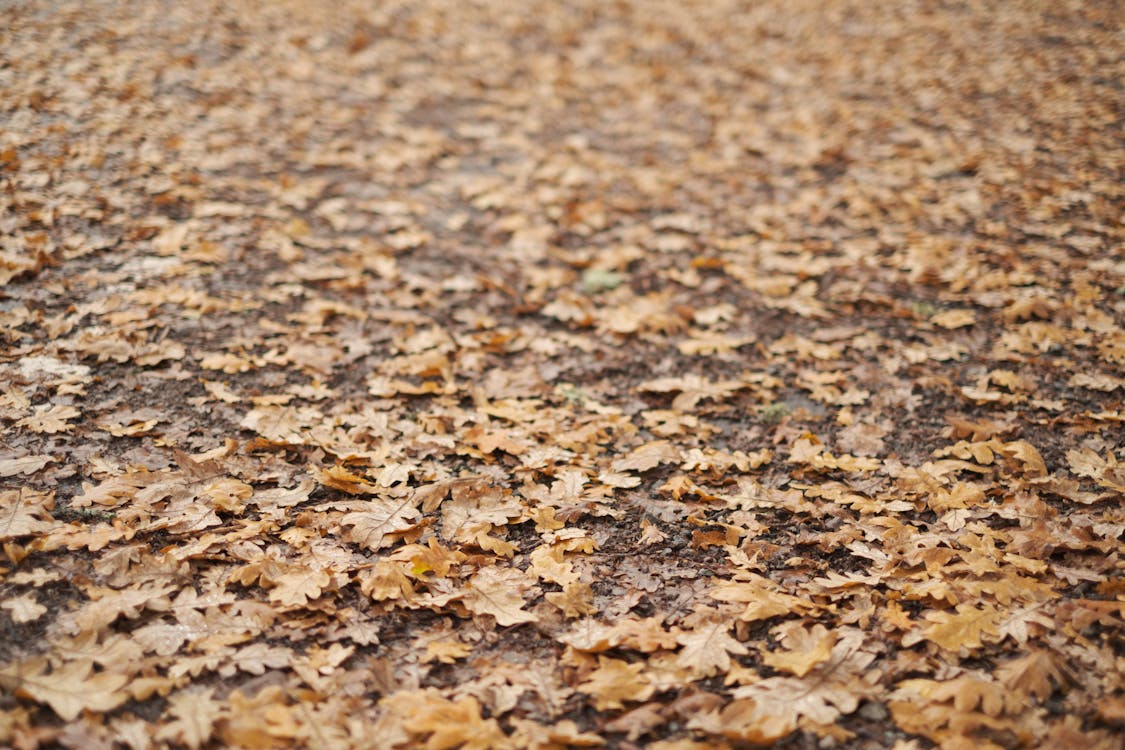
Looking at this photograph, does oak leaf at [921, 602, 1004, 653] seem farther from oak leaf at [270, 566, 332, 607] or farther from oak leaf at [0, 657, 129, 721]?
oak leaf at [0, 657, 129, 721]

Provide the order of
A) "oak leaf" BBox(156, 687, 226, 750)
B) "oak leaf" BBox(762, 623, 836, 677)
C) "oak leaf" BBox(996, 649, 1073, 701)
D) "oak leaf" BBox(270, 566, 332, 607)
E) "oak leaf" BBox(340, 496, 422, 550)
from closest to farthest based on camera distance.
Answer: "oak leaf" BBox(156, 687, 226, 750) → "oak leaf" BBox(996, 649, 1073, 701) → "oak leaf" BBox(762, 623, 836, 677) → "oak leaf" BBox(270, 566, 332, 607) → "oak leaf" BBox(340, 496, 422, 550)

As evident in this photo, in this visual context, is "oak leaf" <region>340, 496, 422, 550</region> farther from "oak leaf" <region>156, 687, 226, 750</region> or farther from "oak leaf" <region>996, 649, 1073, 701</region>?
"oak leaf" <region>996, 649, 1073, 701</region>

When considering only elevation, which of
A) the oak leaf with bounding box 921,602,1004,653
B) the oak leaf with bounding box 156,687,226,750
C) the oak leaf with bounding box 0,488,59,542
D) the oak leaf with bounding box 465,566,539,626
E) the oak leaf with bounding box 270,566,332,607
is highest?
the oak leaf with bounding box 0,488,59,542

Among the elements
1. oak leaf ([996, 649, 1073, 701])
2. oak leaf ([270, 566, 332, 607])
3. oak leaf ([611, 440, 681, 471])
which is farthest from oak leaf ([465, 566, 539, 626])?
oak leaf ([996, 649, 1073, 701])

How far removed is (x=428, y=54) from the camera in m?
8.02

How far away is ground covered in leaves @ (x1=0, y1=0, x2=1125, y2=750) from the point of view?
227 centimetres

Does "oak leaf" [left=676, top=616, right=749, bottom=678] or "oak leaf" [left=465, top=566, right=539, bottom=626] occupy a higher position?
"oak leaf" [left=465, top=566, right=539, bottom=626]

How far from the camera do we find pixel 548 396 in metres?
3.94

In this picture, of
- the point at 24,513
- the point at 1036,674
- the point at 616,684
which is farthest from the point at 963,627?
the point at 24,513

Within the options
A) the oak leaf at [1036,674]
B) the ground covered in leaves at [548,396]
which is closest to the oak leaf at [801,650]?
the ground covered in leaves at [548,396]

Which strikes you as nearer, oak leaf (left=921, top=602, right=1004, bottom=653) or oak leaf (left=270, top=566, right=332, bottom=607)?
oak leaf (left=921, top=602, right=1004, bottom=653)

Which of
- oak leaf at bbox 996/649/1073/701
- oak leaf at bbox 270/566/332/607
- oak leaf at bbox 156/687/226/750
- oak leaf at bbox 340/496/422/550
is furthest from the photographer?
oak leaf at bbox 340/496/422/550

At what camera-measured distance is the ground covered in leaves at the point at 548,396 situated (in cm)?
227

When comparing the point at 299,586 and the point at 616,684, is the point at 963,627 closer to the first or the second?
the point at 616,684
